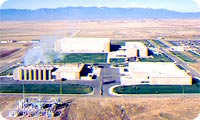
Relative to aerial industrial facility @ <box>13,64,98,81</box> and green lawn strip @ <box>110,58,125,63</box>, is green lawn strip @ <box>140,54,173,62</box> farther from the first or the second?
aerial industrial facility @ <box>13,64,98,81</box>

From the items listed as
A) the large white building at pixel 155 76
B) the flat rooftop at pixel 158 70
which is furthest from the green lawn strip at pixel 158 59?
the large white building at pixel 155 76

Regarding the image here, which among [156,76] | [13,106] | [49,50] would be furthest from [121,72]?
[49,50]

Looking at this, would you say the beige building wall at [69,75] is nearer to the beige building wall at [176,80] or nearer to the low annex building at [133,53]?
the beige building wall at [176,80]

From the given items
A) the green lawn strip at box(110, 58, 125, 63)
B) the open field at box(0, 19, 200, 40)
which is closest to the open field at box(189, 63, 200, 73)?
the green lawn strip at box(110, 58, 125, 63)

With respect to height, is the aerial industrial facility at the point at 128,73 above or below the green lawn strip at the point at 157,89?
above

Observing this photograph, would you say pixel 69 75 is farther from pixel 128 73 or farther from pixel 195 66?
pixel 195 66

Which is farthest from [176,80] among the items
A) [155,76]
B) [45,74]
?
[45,74]

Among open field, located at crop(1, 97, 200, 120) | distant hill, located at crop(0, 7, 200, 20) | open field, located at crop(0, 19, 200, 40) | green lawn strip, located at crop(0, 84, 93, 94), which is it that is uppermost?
distant hill, located at crop(0, 7, 200, 20)

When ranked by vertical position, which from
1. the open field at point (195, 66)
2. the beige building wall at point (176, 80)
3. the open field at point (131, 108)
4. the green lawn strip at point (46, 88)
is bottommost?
the open field at point (131, 108)
